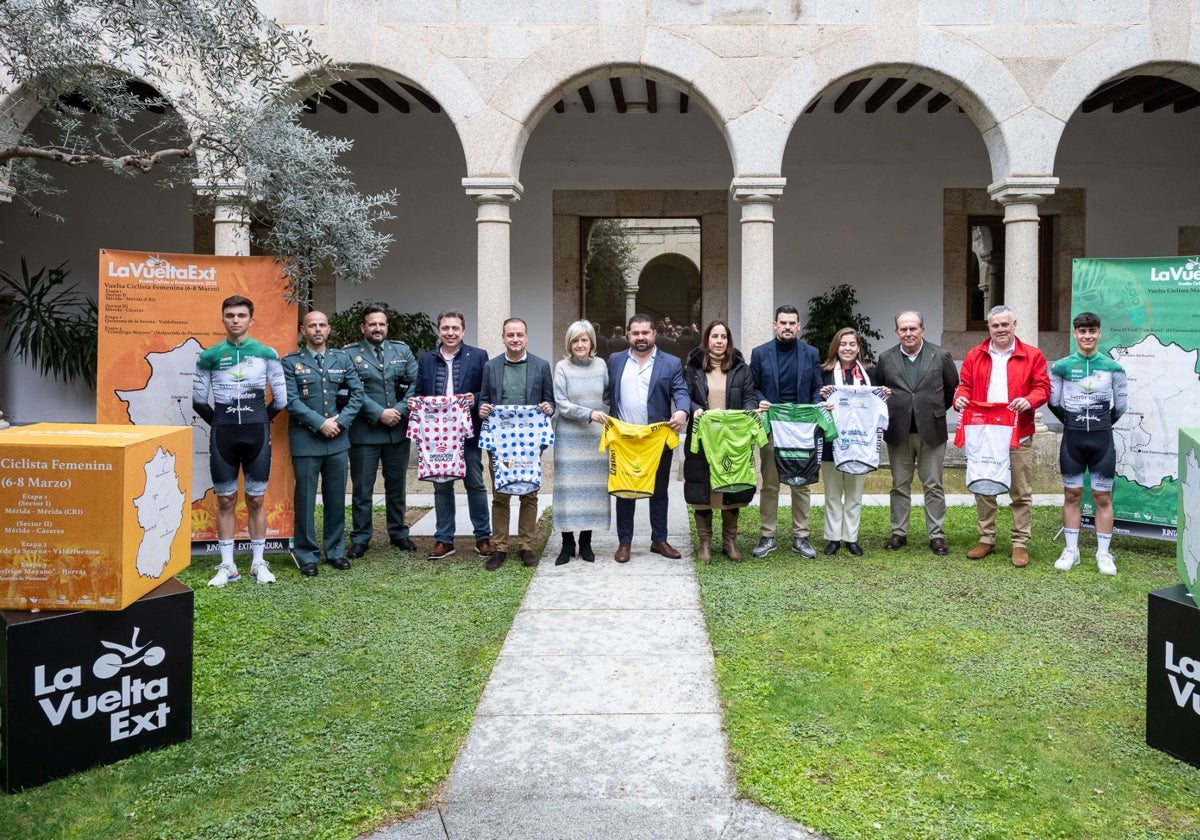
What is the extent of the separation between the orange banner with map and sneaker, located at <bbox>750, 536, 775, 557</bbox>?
332 centimetres

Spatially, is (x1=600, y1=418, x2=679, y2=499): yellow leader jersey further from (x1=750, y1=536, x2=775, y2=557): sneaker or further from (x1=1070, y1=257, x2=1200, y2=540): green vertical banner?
(x1=1070, y1=257, x2=1200, y2=540): green vertical banner

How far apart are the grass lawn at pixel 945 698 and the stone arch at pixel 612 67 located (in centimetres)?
465

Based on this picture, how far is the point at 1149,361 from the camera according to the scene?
20.6 ft

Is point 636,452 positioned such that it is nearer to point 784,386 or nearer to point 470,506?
point 784,386

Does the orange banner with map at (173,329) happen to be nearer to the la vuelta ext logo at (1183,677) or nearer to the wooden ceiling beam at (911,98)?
the la vuelta ext logo at (1183,677)

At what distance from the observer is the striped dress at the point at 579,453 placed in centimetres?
607

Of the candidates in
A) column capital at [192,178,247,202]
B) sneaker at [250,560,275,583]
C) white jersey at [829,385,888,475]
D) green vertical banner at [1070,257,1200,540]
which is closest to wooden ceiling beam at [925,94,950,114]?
green vertical banner at [1070,257,1200,540]

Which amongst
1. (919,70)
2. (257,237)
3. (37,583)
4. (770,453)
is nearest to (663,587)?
(770,453)

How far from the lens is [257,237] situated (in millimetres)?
11922

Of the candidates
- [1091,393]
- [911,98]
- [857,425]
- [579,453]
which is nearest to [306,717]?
[579,453]

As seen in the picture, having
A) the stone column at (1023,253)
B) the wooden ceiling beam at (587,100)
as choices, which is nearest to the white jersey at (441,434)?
the stone column at (1023,253)

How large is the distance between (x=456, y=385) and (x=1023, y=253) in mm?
5716

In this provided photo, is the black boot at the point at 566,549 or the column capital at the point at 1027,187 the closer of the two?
the black boot at the point at 566,549

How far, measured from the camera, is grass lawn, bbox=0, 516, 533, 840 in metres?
2.86
